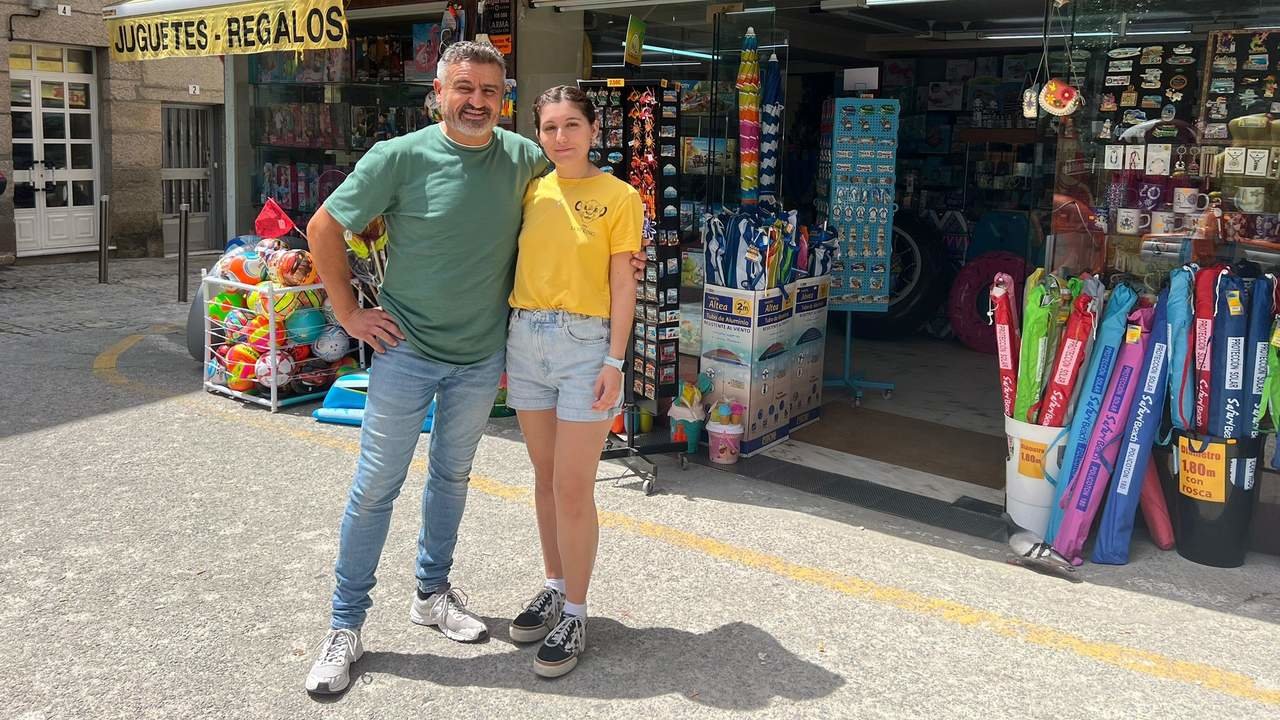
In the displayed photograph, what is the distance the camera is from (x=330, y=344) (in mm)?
6301

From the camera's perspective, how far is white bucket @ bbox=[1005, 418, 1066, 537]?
430cm

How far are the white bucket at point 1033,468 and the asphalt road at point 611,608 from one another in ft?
0.83

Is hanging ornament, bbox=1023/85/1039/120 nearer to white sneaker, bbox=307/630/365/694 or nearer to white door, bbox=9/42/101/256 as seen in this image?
white sneaker, bbox=307/630/365/694

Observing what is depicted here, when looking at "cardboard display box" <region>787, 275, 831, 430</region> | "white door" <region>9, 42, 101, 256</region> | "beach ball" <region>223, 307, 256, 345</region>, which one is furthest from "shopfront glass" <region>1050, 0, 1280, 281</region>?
"white door" <region>9, 42, 101, 256</region>

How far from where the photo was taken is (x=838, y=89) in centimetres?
941

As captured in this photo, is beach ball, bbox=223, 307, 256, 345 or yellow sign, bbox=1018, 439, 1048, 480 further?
beach ball, bbox=223, 307, 256, 345

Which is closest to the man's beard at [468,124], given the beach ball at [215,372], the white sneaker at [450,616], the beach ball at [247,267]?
the white sneaker at [450,616]

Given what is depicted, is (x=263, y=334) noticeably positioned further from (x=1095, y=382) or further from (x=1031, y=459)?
(x=1095, y=382)

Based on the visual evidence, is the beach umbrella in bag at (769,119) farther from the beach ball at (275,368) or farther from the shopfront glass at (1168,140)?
the beach ball at (275,368)

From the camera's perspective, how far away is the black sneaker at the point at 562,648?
3182 mm

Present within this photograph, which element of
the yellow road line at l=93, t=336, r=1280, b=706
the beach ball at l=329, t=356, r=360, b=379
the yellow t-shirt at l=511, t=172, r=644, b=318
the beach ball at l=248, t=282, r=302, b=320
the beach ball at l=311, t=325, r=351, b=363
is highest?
the yellow t-shirt at l=511, t=172, r=644, b=318

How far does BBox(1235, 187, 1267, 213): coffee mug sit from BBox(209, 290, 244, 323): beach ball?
5.14 meters

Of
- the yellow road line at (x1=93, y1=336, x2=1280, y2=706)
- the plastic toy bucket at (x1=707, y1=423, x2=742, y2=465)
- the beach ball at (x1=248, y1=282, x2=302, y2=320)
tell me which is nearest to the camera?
the yellow road line at (x1=93, y1=336, x2=1280, y2=706)

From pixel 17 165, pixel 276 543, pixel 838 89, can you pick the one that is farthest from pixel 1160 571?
pixel 17 165
